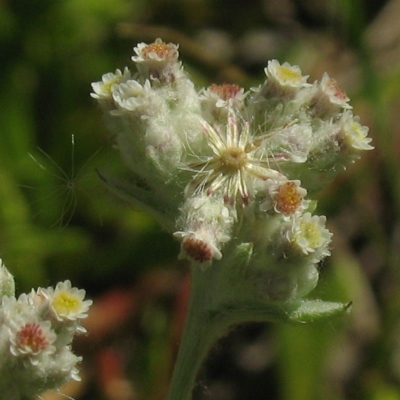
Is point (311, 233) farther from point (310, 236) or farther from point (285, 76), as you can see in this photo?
point (285, 76)

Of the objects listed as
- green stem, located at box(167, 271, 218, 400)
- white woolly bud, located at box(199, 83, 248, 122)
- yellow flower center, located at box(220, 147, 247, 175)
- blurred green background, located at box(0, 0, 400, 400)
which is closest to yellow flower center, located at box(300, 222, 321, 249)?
yellow flower center, located at box(220, 147, 247, 175)

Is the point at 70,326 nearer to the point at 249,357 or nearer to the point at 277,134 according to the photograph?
the point at 277,134

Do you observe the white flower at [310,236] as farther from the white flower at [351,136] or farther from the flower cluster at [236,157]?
the white flower at [351,136]

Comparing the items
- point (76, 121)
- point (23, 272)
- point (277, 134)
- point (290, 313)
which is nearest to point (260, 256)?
point (290, 313)

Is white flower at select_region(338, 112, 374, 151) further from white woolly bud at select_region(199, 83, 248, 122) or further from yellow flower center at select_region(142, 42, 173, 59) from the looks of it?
yellow flower center at select_region(142, 42, 173, 59)

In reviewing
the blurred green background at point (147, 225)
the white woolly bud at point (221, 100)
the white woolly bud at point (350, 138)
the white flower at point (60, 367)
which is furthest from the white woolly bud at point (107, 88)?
the blurred green background at point (147, 225)

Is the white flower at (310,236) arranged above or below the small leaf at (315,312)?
above
